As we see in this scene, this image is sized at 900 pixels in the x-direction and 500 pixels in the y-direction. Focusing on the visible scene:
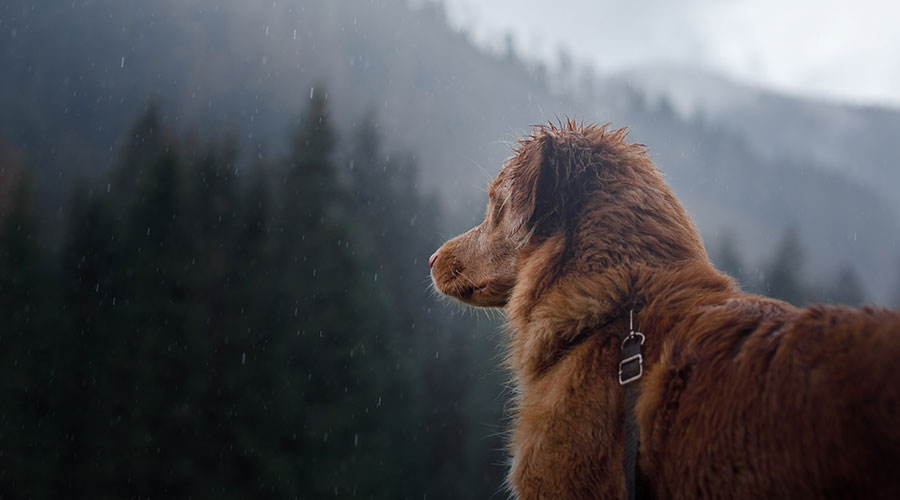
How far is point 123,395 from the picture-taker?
26.5 m

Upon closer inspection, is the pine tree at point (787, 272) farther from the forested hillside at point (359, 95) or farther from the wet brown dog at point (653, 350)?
the forested hillside at point (359, 95)

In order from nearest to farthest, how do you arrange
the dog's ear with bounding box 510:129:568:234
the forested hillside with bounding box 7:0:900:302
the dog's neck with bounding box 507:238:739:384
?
the dog's neck with bounding box 507:238:739:384 → the dog's ear with bounding box 510:129:568:234 → the forested hillside with bounding box 7:0:900:302

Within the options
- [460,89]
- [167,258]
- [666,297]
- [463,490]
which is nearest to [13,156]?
[167,258]

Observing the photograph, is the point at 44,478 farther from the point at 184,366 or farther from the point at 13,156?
the point at 13,156

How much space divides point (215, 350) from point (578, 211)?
88.3 ft

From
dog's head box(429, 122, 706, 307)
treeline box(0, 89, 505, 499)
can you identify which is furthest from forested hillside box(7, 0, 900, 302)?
dog's head box(429, 122, 706, 307)

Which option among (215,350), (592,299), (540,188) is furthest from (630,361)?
(215,350)

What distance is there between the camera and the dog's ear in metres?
3.04

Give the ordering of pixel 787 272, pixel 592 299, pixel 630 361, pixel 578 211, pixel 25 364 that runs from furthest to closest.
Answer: pixel 787 272, pixel 25 364, pixel 578 211, pixel 592 299, pixel 630 361

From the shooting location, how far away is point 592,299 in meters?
2.62

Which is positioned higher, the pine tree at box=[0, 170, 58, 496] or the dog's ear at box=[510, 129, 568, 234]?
the dog's ear at box=[510, 129, 568, 234]

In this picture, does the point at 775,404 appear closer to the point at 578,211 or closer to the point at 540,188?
the point at 578,211

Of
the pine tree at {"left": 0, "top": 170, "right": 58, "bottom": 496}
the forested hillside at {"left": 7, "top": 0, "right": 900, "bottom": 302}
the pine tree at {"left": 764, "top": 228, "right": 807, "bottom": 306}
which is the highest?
the forested hillside at {"left": 7, "top": 0, "right": 900, "bottom": 302}

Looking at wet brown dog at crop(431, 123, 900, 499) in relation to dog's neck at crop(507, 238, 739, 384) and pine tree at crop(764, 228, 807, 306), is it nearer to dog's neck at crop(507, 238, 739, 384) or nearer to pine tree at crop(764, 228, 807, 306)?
dog's neck at crop(507, 238, 739, 384)
